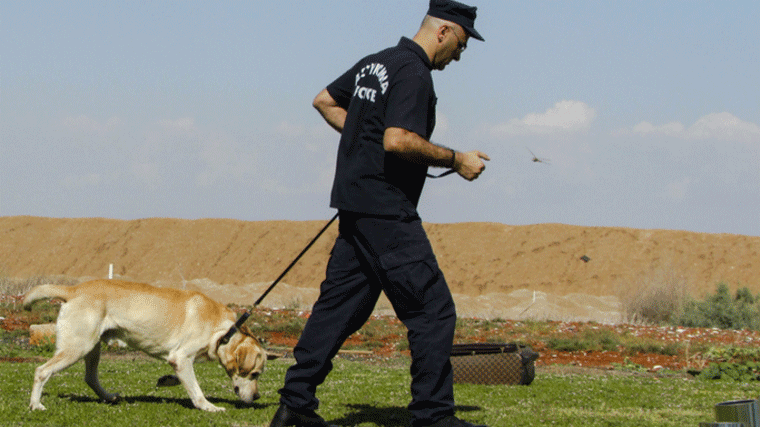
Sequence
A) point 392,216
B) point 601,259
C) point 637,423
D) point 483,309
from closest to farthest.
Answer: point 392,216 → point 637,423 → point 483,309 → point 601,259

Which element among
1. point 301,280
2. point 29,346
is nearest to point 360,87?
point 29,346

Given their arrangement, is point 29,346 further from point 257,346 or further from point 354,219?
point 354,219

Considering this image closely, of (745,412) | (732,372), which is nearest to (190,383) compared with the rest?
(745,412)

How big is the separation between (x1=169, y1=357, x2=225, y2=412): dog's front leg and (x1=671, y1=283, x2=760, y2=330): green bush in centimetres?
2204

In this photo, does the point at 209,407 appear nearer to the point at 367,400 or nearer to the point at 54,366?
the point at 54,366

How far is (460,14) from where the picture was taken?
14.9 feet

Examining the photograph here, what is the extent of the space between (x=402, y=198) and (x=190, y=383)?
2.69 metres

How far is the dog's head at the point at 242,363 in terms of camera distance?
6348mm

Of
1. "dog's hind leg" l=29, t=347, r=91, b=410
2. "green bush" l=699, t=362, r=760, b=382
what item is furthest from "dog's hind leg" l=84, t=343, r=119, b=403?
"green bush" l=699, t=362, r=760, b=382

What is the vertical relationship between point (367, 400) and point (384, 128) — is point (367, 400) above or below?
below

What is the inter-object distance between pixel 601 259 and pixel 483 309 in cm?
2517

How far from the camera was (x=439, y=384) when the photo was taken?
4508 mm

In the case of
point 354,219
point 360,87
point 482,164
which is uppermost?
point 360,87

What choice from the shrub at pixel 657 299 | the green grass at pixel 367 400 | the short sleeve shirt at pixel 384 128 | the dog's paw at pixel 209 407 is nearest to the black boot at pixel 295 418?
the green grass at pixel 367 400
